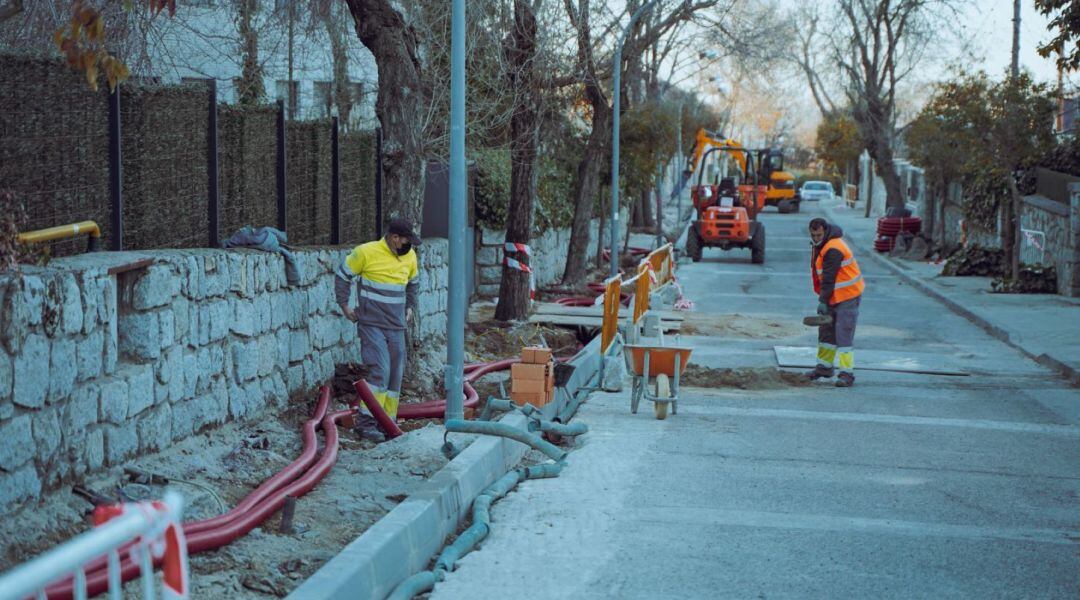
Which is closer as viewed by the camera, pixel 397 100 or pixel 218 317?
pixel 218 317

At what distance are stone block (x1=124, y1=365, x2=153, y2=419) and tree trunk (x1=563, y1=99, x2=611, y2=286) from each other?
1696 cm

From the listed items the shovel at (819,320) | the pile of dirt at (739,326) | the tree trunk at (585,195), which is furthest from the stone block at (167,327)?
the tree trunk at (585,195)

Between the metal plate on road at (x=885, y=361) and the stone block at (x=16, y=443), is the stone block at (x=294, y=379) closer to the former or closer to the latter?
the stone block at (x=16, y=443)

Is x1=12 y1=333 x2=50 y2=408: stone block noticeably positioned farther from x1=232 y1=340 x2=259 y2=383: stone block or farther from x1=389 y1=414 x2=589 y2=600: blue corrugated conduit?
x1=232 y1=340 x2=259 y2=383: stone block

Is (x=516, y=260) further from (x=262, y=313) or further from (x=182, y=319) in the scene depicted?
(x=182, y=319)

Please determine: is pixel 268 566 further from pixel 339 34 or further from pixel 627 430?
pixel 339 34

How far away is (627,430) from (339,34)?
9.03 m

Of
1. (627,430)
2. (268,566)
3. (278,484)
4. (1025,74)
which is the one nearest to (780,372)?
(627,430)

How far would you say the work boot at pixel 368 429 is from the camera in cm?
958

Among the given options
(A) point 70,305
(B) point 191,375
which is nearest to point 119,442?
(A) point 70,305

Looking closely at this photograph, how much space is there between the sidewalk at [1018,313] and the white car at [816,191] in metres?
49.7

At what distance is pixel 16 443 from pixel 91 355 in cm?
94

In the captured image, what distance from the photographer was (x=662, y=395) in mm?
10883

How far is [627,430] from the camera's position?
1036cm
